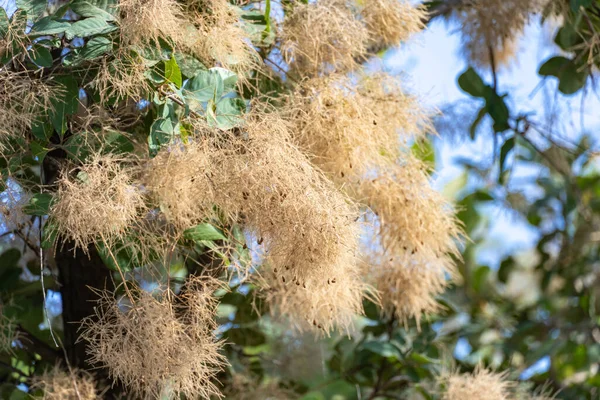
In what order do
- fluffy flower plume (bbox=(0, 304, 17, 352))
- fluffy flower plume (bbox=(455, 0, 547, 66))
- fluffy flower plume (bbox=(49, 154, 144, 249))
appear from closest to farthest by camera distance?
fluffy flower plume (bbox=(49, 154, 144, 249))
fluffy flower plume (bbox=(0, 304, 17, 352))
fluffy flower plume (bbox=(455, 0, 547, 66))

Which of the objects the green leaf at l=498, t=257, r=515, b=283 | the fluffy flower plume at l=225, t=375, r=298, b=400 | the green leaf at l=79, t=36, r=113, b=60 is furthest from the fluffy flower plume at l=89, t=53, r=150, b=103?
the green leaf at l=498, t=257, r=515, b=283

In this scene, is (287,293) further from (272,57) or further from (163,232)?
(272,57)

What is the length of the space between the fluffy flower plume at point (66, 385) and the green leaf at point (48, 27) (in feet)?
1.35

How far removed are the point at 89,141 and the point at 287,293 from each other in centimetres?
31

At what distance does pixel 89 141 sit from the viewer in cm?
96

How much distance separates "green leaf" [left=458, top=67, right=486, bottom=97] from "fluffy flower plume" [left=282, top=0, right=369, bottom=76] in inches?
12.7

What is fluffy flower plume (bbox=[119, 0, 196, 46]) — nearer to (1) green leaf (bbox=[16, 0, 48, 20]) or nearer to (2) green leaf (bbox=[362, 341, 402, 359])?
(1) green leaf (bbox=[16, 0, 48, 20])

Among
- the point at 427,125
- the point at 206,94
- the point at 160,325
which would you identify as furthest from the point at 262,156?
the point at 427,125

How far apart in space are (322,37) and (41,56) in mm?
343

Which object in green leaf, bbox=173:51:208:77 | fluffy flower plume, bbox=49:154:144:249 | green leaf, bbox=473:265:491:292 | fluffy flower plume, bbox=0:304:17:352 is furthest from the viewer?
green leaf, bbox=473:265:491:292

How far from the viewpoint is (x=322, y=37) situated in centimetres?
107

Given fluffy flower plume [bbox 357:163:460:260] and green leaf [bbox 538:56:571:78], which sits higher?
green leaf [bbox 538:56:571:78]

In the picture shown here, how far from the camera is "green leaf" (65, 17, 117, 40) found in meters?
0.91

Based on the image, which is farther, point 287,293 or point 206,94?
point 287,293
